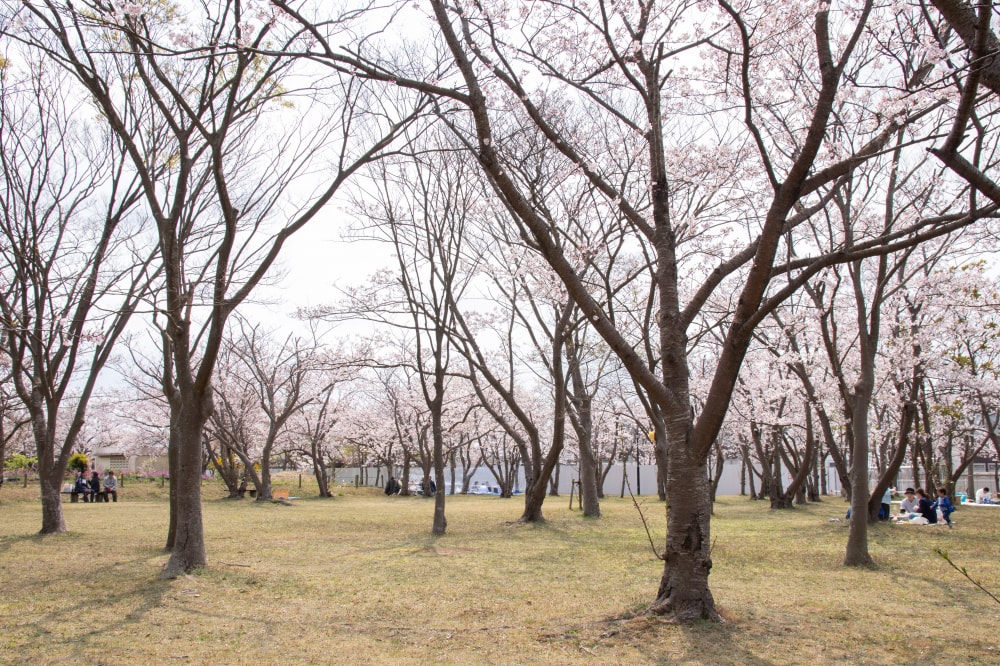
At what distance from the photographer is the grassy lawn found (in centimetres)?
447

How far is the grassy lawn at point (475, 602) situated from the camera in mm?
4473

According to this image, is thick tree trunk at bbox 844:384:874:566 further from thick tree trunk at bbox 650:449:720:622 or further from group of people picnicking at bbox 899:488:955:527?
group of people picnicking at bbox 899:488:955:527

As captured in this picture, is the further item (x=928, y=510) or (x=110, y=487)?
(x=110, y=487)

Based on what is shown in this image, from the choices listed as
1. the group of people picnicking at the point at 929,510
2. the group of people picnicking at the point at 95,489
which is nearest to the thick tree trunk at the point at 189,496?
the group of people picnicking at the point at 929,510

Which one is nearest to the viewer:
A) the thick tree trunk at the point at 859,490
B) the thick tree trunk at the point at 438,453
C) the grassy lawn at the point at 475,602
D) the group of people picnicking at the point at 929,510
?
the grassy lawn at the point at 475,602

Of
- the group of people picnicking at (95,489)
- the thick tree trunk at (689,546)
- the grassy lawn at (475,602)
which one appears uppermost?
the thick tree trunk at (689,546)

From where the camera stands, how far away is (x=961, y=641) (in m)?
4.70

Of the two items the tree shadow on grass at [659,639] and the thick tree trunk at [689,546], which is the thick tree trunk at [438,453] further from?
the thick tree trunk at [689,546]

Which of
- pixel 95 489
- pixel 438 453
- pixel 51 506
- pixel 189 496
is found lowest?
pixel 95 489

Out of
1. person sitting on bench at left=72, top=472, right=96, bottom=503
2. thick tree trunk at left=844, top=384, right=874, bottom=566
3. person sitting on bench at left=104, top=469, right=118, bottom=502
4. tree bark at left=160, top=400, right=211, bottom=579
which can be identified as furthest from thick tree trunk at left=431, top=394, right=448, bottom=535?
person sitting on bench at left=72, top=472, right=96, bottom=503

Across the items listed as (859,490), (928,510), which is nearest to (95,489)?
(859,490)

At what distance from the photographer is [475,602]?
6.12 m

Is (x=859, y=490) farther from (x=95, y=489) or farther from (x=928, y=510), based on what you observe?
(x=95, y=489)

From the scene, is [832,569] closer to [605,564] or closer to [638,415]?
[605,564]
